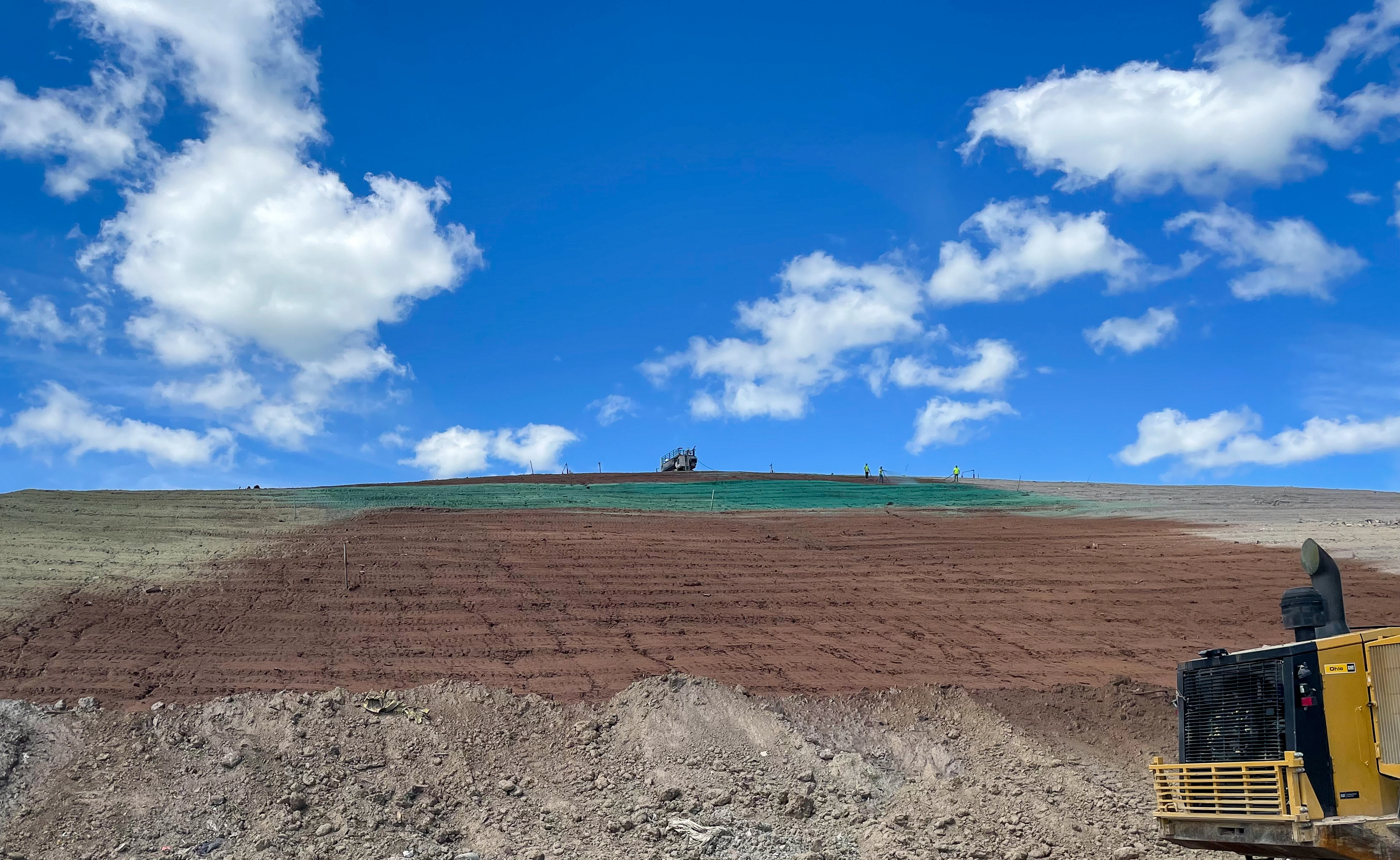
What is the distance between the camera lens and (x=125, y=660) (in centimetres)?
1390

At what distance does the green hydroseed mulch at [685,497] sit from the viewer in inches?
1025

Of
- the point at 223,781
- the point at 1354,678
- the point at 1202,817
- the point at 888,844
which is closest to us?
the point at 1354,678

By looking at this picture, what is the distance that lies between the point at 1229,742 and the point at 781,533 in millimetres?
16479

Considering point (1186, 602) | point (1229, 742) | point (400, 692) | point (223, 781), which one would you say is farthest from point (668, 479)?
point (1229, 742)

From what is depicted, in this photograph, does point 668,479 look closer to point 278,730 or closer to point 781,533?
point 781,533

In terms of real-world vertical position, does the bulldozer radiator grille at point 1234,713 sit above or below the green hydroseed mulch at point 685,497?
below

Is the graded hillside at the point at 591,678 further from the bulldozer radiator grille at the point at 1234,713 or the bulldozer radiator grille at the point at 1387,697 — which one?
the bulldozer radiator grille at the point at 1387,697

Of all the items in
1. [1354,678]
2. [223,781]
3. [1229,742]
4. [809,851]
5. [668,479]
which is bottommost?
[809,851]

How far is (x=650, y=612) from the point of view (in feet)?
56.2

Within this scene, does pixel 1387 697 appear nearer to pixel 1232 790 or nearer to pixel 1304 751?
pixel 1304 751

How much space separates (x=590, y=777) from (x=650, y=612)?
528cm

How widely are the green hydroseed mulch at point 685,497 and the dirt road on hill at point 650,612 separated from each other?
255cm

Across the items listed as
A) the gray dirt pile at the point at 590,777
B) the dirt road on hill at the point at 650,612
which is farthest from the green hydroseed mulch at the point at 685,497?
the gray dirt pile at the point at 590,777

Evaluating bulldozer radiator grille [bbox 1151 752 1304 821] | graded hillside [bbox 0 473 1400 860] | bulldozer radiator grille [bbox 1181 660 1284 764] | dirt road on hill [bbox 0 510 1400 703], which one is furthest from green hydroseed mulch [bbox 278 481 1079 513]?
bulldozer radiator grille [bbox 1151 752 1304 821]
